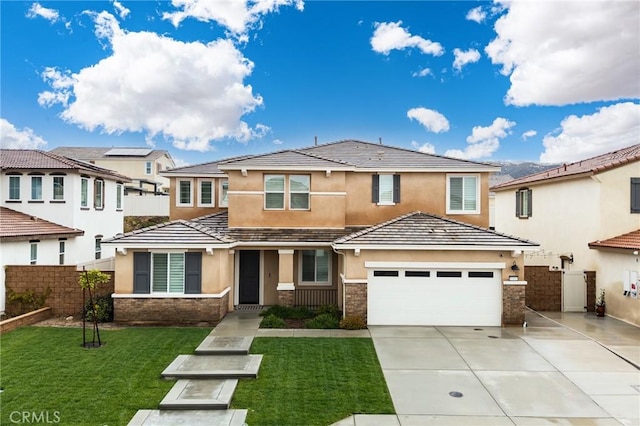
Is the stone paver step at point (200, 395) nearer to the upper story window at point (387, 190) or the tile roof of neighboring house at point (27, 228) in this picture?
the upper story window at point (387, 190)

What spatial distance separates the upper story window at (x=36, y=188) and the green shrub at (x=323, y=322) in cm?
1385

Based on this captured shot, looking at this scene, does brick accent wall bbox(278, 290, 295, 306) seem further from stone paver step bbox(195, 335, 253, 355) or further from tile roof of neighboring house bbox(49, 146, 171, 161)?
tile roof of neighboring house bbox(49, 146, 171, 161)

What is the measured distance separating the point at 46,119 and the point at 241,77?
20.0 meters

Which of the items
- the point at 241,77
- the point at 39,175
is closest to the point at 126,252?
the point at 39,175

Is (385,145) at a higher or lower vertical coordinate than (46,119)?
lower

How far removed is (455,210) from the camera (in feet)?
57.7

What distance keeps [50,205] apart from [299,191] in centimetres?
1156

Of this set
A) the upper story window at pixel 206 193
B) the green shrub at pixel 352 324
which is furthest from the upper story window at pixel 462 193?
the upper story window at pixel 206 193

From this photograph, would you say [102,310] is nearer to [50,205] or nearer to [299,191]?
[50,205]

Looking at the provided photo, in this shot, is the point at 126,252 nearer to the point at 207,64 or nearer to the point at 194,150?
the point at 207,64

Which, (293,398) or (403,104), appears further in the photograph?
(403,104)

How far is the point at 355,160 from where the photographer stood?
1834 cm

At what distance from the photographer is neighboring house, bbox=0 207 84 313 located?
15156mm

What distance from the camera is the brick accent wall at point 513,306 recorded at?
14102 mm
